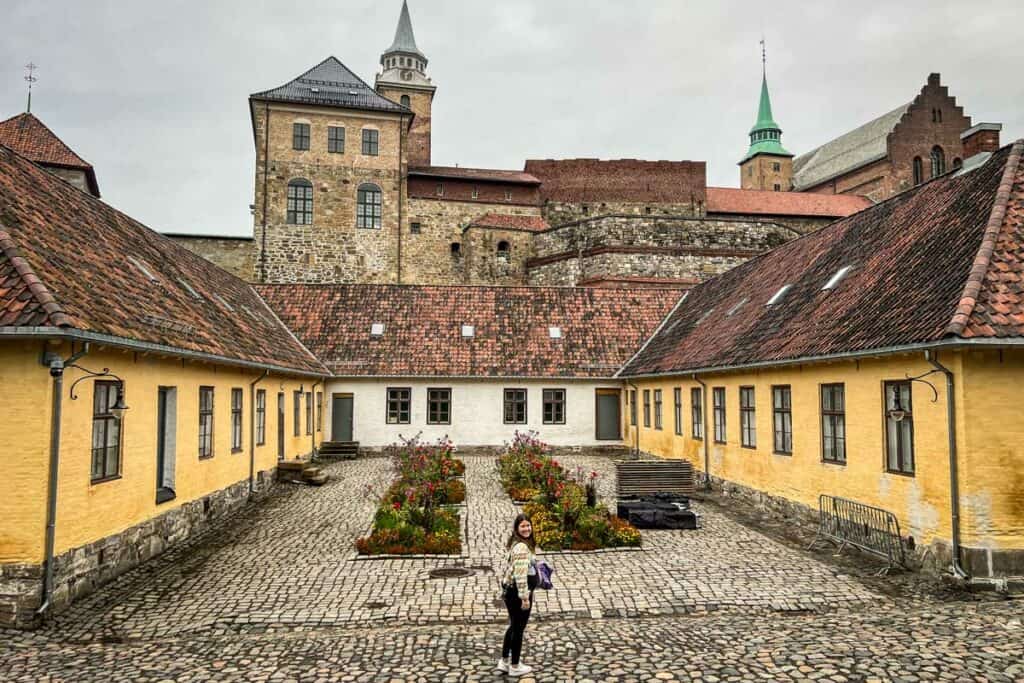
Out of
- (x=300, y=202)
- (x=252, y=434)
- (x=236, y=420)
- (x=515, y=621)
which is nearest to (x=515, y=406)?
(x=252, y=434)

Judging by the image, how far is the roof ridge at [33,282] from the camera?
7832mm

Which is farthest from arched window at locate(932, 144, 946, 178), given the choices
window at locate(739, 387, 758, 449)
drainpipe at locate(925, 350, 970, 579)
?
drainpipe at locate(925, 350, 970, 579)

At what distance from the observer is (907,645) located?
693 cm

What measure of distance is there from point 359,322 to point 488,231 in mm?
17288

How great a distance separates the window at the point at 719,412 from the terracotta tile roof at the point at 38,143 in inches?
1137

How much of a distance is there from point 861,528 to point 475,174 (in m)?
41.1

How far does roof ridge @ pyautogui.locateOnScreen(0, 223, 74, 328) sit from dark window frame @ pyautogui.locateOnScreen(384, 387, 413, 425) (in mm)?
15930

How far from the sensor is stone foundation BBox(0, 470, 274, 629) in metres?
7.69

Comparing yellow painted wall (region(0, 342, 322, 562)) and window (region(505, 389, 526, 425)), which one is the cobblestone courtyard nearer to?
yellow painted wall (region(0, 342, 322, 562))

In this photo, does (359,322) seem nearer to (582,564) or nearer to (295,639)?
(582,564)

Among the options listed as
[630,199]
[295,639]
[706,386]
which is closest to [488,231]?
[630,199]

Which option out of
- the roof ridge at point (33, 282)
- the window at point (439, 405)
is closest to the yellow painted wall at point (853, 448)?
the window at point (439, 405)

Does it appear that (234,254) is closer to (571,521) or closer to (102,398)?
(102,398)

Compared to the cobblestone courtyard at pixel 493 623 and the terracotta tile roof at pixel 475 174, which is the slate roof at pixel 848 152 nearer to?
the terracotta tile roof at pixel 475 174
